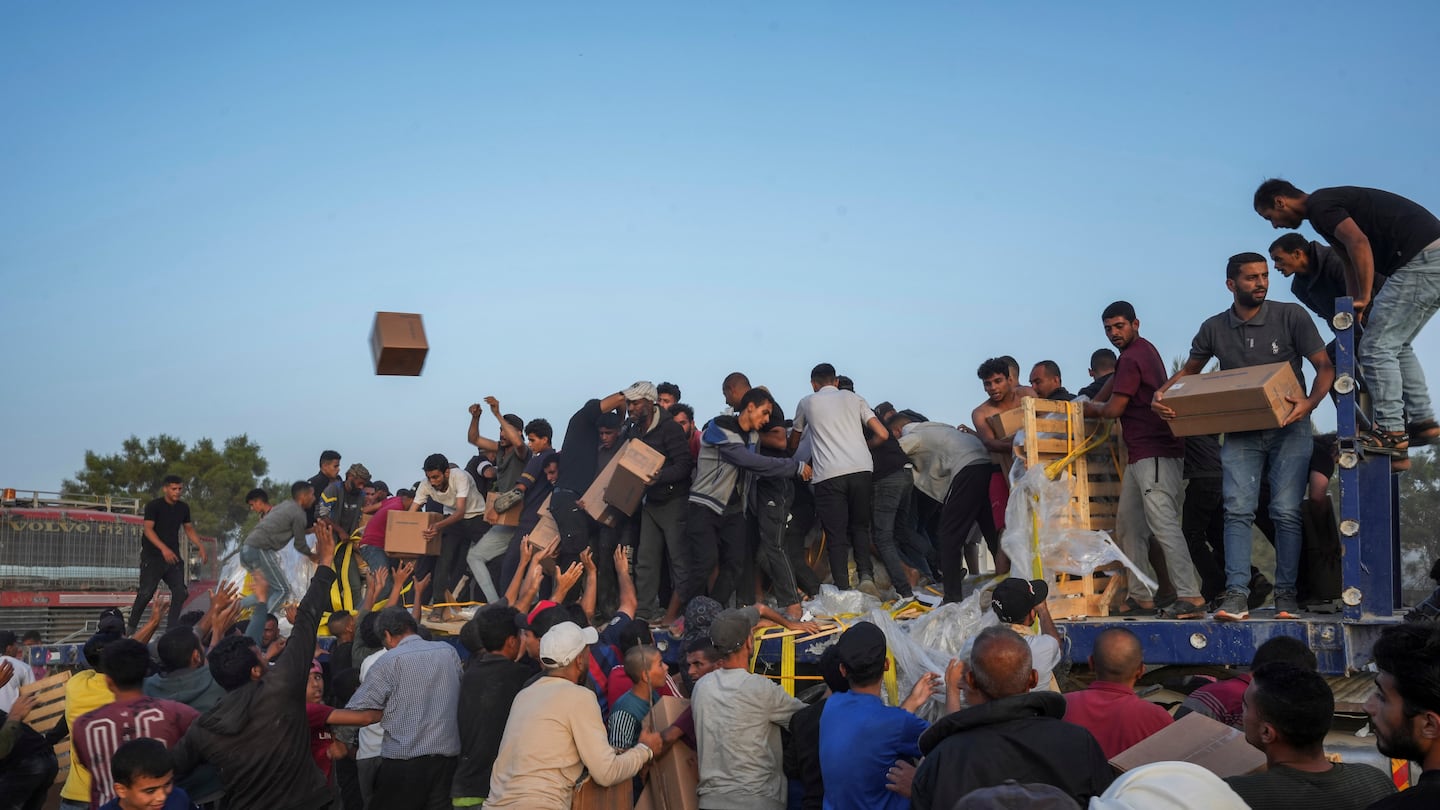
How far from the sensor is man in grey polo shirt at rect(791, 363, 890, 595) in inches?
344

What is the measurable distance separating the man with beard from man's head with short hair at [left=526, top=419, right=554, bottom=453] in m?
8.60

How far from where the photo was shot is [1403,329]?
6094 mm

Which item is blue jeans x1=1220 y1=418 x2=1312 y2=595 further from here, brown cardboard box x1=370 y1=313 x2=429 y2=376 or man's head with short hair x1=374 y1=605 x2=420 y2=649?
brown cardboard box x1=370 y1=313 x2=429 y2=376

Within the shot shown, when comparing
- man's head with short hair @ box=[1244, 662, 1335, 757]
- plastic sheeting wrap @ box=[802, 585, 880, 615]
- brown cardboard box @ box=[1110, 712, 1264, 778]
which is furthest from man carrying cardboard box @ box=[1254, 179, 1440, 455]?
plastic sheeting wrap @ box=[802, 585, 880, 615]

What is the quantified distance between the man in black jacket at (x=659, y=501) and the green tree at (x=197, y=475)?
3134cm

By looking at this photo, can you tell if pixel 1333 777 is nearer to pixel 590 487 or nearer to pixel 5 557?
pixel 590 487

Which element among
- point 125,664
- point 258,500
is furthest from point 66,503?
point 125,664

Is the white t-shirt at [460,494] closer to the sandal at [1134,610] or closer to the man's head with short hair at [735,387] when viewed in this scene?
the man's head with short hair at [735,387]

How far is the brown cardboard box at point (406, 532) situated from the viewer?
1129cm

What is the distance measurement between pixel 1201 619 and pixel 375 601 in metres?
8.42

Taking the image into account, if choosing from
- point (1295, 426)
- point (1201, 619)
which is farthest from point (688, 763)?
point (1295, 426)

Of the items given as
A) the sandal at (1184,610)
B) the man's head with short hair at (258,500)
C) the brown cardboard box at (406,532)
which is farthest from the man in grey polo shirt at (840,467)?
the man's head with short hair at (258,500)

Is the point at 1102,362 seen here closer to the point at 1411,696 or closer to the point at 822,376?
the point at 822,376

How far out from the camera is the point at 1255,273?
21.6ft
